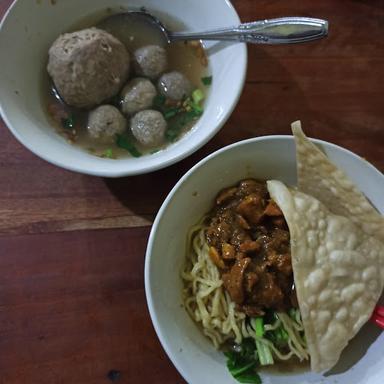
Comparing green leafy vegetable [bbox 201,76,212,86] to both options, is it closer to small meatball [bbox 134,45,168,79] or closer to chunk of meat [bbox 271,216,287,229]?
small meatball [bbox 134,45,168,79]

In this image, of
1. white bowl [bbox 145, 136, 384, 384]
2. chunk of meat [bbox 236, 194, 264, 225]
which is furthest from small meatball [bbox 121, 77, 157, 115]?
chunk of meat [bbox 236, 194, 264, 225]

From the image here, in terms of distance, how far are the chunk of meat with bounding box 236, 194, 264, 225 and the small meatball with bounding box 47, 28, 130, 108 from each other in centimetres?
63

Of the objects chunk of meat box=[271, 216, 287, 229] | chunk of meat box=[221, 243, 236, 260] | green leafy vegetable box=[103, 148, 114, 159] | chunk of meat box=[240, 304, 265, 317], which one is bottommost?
chunk of meat box=[240, 304, 265, 317]

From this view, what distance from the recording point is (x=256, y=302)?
1483 millimetres

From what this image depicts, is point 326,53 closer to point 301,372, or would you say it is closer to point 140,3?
point 140,3

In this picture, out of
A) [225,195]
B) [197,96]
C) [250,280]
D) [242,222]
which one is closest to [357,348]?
[250,280]

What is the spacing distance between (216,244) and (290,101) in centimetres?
66

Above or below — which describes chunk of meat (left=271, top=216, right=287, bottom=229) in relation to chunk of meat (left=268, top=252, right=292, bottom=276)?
above

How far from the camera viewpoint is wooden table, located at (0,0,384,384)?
5.14 ft

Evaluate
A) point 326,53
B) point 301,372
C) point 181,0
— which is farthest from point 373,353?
point 181,0

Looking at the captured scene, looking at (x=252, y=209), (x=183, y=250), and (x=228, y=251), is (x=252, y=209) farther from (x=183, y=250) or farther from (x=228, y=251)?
(x=183, y=250)

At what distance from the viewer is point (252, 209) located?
1.54 meters

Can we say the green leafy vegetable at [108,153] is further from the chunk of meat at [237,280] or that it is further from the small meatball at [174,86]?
the chunk of meat at [237,280]

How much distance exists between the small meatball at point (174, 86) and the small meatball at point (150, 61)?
36 millimetres
